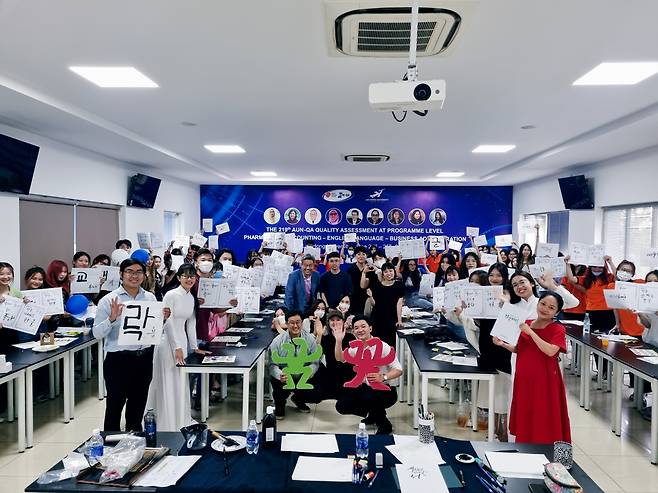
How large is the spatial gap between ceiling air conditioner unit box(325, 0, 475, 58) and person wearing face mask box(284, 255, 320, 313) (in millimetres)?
4022

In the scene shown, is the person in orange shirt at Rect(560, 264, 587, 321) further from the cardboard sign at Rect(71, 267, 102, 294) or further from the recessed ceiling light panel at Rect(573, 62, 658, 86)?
the cardboard sign at Rect(71, 267, 102, 294)

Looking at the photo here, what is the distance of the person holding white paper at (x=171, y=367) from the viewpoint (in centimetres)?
429

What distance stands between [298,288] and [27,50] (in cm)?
431

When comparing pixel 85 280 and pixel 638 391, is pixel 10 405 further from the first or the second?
pixel 638 391

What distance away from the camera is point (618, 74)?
4.43 m

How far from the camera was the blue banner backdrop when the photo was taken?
14438 millimetres

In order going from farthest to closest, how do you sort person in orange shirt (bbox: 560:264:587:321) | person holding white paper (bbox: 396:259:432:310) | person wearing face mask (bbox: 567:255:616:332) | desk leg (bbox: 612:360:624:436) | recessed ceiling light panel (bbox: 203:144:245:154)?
1. person holding white paper (bbox: 396:259:432:310)
2. recessed ceiling light panel (bbox: 203:144:245:154)
3. person in orange shirt (bbox: 560:264:587:321)
4. person wearing face mask (bbox: 567:255:616:332)
5. desk leg (bbox: 612:360:624:436)

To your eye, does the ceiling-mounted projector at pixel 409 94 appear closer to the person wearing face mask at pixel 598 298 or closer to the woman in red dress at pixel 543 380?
the woman in red dress at pixel 543 380

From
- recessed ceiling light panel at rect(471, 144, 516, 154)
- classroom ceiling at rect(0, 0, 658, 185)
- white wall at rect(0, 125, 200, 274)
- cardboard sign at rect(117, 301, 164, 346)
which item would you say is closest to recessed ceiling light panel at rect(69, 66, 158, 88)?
classroom ceiling at rect(0, 0, 658, 185)

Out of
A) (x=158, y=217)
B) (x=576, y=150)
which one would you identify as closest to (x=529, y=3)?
(x=576, y=150)

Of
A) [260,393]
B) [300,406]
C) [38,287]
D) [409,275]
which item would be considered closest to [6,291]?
[38,287]

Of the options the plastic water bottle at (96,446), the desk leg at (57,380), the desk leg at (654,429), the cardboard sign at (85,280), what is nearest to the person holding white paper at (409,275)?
the desk leg at (654,429)

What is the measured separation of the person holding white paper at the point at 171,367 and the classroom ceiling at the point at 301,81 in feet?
6.54

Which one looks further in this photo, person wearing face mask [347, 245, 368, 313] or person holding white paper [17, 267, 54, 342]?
person wearing face mask [347, 245, 368, 313]
